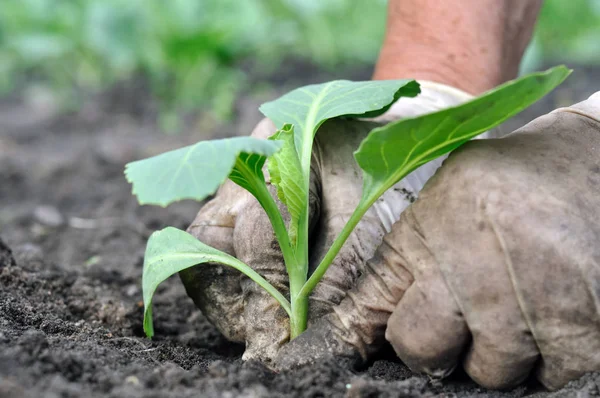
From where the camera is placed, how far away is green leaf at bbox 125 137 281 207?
1089 mm

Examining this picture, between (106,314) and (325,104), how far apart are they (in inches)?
30.6

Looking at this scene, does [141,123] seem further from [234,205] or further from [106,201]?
[234,205]

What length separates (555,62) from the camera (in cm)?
580

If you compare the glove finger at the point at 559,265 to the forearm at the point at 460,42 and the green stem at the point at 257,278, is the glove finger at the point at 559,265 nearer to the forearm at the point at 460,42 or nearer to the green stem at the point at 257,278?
the green stem at the point at 257,278

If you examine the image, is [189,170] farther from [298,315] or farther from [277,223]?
[298,315]

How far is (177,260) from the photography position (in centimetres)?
140

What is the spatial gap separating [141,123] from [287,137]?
3794mm

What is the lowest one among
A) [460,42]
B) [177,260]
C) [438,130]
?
[177,260]

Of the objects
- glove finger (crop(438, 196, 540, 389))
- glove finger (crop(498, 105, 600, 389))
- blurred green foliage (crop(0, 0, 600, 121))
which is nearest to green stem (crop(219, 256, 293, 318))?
glove finger (crop(438, 196, 540, 389))

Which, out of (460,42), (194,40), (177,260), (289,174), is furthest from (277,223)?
(194,40)

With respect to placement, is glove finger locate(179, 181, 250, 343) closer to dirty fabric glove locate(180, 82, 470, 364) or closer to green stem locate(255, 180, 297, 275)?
dirty fabric glove locate(180, 82, 470, 364)

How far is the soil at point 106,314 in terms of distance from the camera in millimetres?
1184

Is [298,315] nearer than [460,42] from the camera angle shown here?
Yes

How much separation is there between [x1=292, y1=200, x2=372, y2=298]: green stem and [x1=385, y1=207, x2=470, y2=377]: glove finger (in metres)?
0.10
